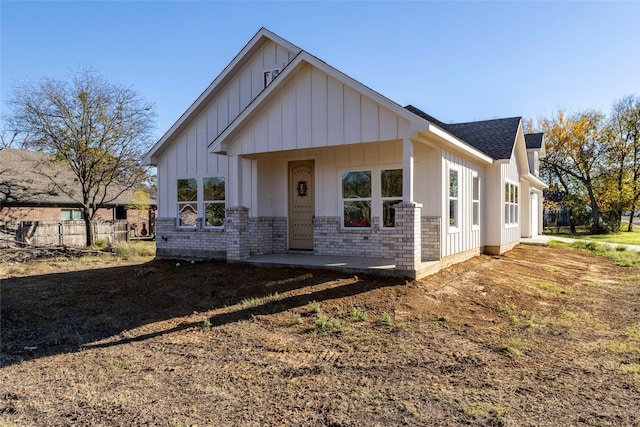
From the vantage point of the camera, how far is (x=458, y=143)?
9555mm

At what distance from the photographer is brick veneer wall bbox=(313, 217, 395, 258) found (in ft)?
33.6

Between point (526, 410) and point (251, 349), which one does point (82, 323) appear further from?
point (526, 410)

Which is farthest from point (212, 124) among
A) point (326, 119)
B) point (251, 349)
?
point (251, 349)

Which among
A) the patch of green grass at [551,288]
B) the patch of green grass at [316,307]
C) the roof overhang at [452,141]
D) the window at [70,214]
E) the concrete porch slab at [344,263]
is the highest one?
the roof overhang at [452,141]

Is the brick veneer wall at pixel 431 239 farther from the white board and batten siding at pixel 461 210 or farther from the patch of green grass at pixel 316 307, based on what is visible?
the patch of green grass at pixel 316 307

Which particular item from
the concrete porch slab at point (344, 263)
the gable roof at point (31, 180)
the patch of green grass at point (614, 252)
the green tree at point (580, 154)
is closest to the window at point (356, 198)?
the concrete porch slab at point (344, 263)

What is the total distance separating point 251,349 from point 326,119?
539 cm

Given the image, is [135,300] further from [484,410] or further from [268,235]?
[484,410]

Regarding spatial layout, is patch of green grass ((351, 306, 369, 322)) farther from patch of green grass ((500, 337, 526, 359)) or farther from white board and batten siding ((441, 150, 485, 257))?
white board and batten siding ((441, 150, 485, 257))

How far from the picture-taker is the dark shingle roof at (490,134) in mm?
13140

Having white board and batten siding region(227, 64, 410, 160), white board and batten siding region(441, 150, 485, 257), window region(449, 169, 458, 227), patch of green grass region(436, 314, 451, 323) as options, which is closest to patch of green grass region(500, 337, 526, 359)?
patch of green grass region(436, 314, 451, 323)

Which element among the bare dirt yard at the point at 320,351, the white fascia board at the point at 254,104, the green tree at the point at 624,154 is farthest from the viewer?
the green tree at the point at 624,154

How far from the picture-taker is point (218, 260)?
38.5 feet

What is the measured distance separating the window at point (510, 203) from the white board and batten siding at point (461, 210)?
222 cm
